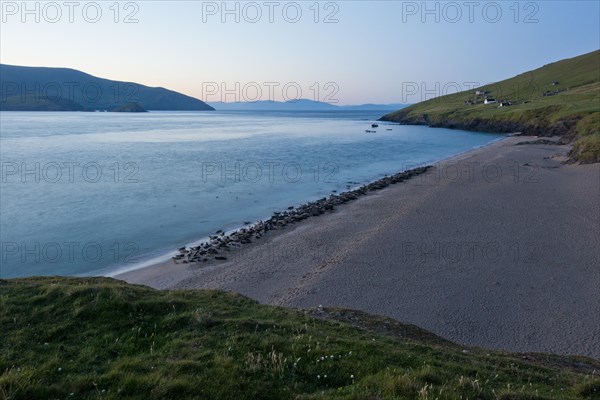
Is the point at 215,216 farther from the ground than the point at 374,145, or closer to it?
closer to it

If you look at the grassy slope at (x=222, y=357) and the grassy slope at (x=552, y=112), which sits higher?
the grassy slope at (x=552, y=112)

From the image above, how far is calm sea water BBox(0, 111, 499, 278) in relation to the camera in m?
28.3

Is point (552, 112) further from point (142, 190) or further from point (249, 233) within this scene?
point (249, 233)

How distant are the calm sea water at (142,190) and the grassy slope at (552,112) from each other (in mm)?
21649

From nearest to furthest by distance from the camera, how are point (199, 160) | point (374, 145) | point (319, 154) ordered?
point (199, 160)
point (319, 154)
point (374, 145)

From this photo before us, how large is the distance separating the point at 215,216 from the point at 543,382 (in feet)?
102

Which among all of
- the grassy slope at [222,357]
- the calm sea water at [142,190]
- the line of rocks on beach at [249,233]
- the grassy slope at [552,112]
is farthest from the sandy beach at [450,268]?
the grassy slope at [552,112]

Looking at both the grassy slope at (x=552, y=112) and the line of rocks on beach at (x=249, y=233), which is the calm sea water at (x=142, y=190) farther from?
the grassy slope at (x=552, y=112)

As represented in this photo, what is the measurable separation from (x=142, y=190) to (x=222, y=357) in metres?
45.0

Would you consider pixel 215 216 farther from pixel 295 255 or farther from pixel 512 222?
pixel 512 222

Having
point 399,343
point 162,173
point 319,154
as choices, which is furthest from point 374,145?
point 399,343

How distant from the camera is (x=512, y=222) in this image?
29906mm

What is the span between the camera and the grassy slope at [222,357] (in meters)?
6.77

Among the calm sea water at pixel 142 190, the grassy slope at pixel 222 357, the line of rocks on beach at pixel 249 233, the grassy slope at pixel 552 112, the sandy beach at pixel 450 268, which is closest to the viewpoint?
the grassy slope at pixel 222 357
